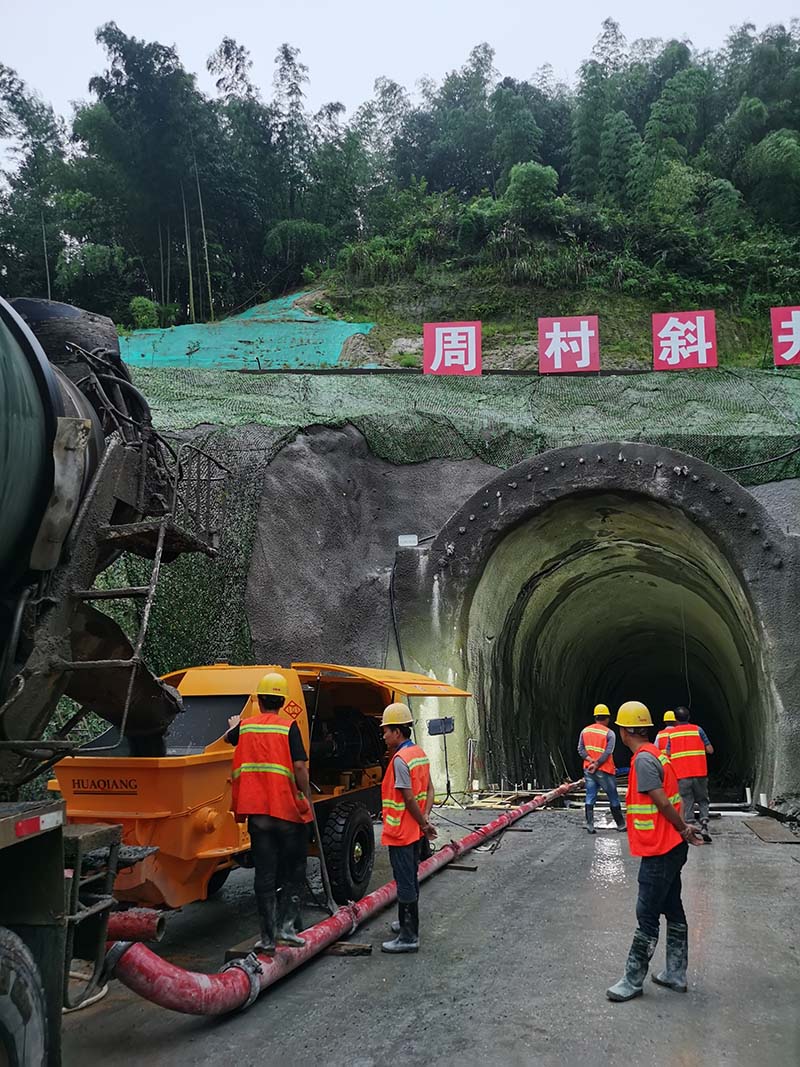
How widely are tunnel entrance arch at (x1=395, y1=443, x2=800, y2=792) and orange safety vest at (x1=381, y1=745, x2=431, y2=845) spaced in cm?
620

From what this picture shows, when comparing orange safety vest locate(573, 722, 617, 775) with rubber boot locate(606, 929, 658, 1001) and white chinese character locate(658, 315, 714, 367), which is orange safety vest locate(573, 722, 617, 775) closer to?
rubber boot locate(606, 929, 658, 1001)

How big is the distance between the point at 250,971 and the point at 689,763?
6.19 metres

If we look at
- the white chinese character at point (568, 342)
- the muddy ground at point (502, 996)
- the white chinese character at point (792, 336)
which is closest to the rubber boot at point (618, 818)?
the muddy ground at point (502, 996)

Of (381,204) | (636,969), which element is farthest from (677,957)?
(381,204)

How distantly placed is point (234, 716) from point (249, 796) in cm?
119

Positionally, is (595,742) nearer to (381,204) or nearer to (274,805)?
(274,805)

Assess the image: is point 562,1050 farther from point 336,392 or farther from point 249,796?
point 336,392

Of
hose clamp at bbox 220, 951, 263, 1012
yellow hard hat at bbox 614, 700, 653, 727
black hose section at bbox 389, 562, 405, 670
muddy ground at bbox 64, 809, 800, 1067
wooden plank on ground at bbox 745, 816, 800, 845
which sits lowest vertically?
wooden plank on ground at bbox 745, 816, 800, 845

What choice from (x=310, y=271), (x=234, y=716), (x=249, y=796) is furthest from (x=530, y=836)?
(x=310, y=271)

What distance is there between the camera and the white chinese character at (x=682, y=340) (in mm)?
20344

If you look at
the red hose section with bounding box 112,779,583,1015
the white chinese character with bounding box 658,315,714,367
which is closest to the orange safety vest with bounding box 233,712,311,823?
the red hose section with bounding box 112,779,583,1015

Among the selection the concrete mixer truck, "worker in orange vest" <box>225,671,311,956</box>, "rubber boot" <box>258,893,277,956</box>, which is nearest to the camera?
the concrete mixer truck

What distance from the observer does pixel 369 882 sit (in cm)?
747

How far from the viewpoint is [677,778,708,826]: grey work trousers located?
9.59 meters
